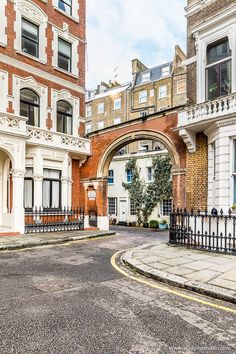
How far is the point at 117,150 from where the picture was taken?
1755 cm

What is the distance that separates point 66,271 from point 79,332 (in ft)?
11.4

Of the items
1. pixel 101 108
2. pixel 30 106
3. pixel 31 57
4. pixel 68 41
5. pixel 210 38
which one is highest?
pixel 101 108

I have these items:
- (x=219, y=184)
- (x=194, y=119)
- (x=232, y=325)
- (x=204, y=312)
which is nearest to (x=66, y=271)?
(x=204, y=312)

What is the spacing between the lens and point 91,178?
59.5 ft

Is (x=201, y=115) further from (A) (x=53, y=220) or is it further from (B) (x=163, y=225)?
(B) (x=163, y=225)

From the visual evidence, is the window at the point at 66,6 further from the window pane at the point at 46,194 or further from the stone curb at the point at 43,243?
the stone curb at the point at 43,243

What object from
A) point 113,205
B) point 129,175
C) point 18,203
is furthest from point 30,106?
point 113,205

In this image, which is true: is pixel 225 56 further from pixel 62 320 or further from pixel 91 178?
pixel 62 320

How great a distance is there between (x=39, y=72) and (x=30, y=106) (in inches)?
81.9

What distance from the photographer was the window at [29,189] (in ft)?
52.2

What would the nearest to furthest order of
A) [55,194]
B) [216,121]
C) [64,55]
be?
[216,121] < [55,194] < [64,55]

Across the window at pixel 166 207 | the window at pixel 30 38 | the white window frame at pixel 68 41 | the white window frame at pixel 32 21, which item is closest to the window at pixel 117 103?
the window at pixel 166 207

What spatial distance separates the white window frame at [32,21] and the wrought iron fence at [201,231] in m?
12.4

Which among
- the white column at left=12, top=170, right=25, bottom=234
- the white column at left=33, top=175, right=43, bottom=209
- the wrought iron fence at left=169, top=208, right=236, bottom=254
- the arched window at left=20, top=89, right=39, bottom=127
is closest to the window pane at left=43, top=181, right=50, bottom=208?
the white column at left=33, top=175, right=43, bottom=209
